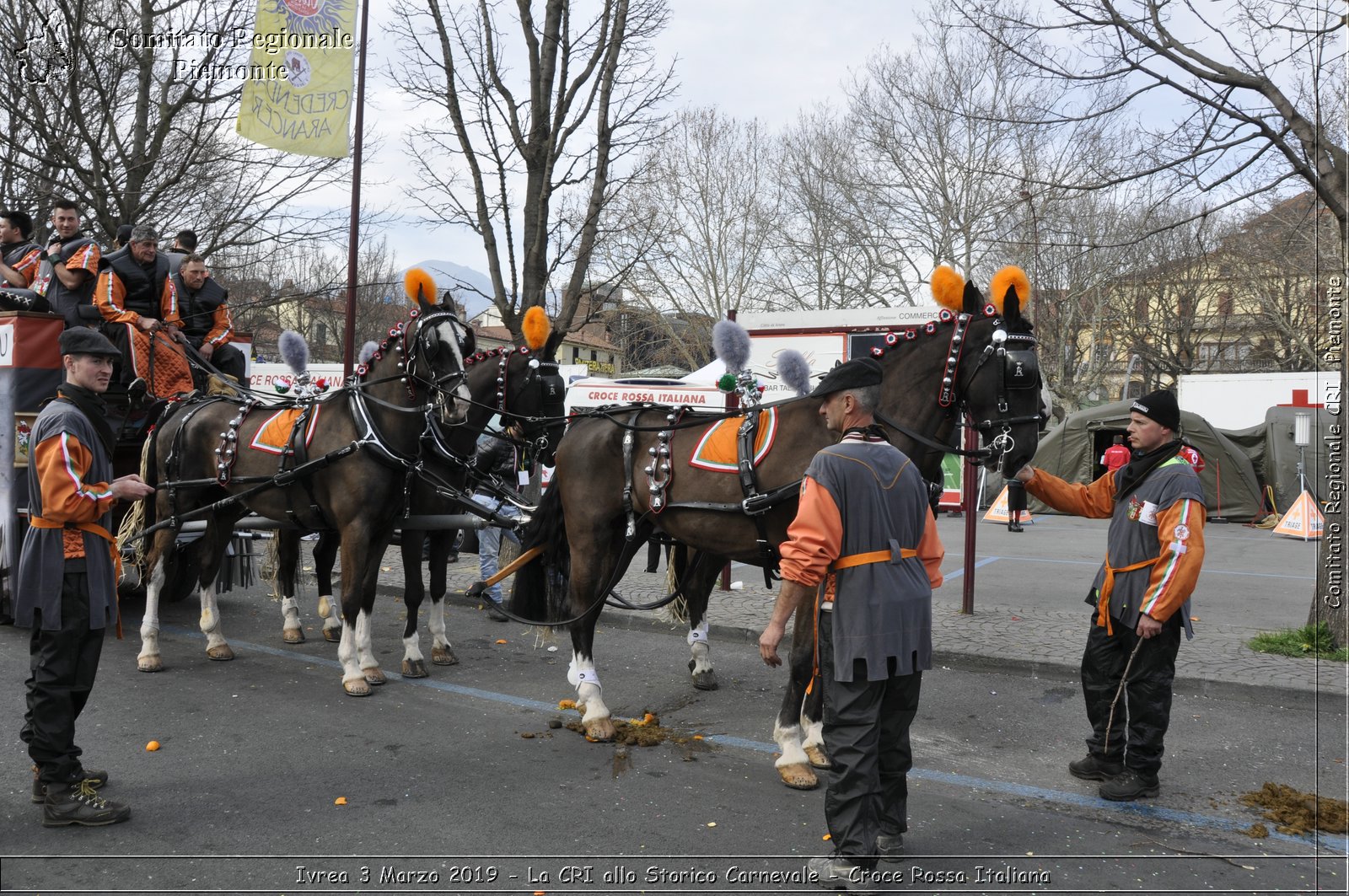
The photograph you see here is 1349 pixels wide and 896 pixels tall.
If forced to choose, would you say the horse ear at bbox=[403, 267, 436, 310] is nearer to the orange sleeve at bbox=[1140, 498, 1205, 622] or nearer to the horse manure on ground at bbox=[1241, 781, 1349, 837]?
the orange sleeve at bbox=[1140, 498, 1205, 622]

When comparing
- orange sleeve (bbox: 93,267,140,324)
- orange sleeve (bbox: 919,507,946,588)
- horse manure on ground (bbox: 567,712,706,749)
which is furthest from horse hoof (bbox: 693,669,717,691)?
orange sleeve (bbox: 93,267,140,324)

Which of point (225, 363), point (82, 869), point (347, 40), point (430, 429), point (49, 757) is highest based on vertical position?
point (347, 40)

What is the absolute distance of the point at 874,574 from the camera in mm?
3848

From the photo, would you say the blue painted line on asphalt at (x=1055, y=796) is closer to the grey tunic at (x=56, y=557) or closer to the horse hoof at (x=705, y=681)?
the horse hoof at (x=705, y=681)

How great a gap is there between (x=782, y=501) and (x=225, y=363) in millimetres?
6395

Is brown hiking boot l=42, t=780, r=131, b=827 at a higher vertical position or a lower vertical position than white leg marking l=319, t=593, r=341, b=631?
lower

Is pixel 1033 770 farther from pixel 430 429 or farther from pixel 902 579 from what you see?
pixel 430 429

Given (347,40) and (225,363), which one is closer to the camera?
(225,363)

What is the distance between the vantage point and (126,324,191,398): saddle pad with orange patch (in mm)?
8039

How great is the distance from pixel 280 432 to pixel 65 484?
9.34 ft

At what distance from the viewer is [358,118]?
12.2 meters

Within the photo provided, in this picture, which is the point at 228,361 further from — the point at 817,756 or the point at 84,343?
the point at 817,756

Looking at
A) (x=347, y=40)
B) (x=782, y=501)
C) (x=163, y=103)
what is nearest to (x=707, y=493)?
(x=782, y=501)

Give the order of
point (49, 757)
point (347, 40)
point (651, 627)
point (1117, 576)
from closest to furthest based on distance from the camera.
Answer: point (49, 757) < point (1117, 576) < point (651, 627) < point (347, 40)
